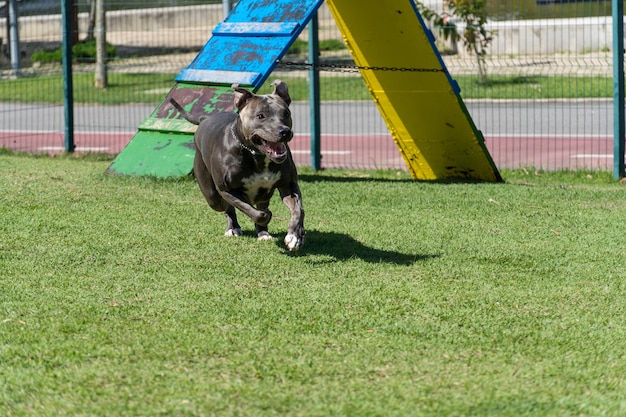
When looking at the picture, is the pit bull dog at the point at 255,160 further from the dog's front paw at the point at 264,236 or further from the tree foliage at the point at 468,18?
the tree foliage at the point at 468,18

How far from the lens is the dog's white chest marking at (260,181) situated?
21.5ft

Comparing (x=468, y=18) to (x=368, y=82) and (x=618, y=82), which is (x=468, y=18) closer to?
(x=618, y=82)

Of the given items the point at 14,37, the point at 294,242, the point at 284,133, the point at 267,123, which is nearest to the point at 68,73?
the point at 14,37

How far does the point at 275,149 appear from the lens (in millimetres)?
6273

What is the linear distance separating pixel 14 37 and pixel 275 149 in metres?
12.0

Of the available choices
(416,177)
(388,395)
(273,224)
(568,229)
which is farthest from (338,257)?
(416,177)

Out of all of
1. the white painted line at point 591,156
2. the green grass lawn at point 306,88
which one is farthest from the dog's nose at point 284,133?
the green grass lawn at point 306,88

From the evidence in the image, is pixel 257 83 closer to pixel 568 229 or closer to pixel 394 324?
pixel 568 229

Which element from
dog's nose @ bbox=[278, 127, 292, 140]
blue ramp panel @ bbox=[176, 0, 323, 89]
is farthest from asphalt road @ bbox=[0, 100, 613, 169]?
dog's nose @ bbox=[278, 127, 292, 140]

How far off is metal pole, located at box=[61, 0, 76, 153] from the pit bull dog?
5.66m

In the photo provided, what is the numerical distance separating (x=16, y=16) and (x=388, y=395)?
14400 millimetres

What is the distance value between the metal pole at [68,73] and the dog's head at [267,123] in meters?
6.33

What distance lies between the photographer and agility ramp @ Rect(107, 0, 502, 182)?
926 centimetres

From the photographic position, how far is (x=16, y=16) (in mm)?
16688
